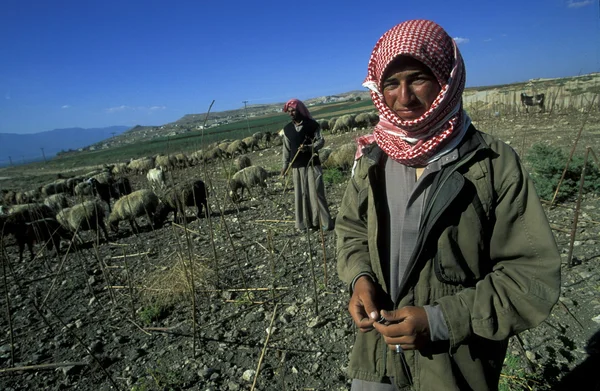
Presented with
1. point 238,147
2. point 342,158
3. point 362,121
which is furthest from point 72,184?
point 362,121

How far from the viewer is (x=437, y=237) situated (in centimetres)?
114

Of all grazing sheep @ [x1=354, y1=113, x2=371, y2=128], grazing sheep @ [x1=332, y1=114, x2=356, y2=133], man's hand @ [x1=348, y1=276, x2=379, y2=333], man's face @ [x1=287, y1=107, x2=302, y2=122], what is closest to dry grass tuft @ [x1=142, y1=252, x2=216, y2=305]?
man's face @ [x1=287, y1=107, x2=302, y2=122]

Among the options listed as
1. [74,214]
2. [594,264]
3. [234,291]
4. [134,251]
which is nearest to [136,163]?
[74,214]

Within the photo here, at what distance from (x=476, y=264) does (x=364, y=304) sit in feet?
1.38

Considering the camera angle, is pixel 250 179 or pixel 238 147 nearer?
pixel 250 179

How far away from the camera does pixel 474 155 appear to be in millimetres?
1073

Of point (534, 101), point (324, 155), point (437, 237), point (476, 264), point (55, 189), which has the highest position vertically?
point (534, 101)

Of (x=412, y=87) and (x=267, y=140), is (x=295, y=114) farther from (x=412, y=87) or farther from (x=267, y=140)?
(x=267, y=140)

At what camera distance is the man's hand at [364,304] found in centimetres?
121

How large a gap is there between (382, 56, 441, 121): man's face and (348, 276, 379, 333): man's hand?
0.66m

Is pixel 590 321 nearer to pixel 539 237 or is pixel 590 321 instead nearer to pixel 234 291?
pixel 539 237

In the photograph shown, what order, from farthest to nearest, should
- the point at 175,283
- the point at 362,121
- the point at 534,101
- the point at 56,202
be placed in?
the point at 362,121
the point at 534,101
the point at 56,202
the point at 175,283

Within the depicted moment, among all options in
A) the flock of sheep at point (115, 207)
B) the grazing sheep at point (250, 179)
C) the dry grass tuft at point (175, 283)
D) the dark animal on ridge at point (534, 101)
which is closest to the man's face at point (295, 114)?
the flock of sheep at point (115, 207)

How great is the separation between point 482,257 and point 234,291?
137 inches
